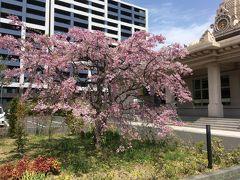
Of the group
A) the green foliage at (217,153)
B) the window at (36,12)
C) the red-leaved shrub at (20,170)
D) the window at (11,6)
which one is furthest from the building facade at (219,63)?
the window at (11,6)

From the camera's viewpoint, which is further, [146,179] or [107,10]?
[107,10]

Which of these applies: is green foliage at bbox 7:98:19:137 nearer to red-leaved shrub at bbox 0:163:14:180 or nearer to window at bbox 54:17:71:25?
red-leaved shrub at bbox 0:163:14:180

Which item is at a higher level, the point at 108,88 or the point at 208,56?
the point at 208,56

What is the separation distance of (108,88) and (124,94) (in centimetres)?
106

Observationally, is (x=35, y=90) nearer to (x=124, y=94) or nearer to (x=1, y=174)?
(x=124, y=94)

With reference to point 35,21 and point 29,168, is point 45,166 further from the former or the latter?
point 35,21

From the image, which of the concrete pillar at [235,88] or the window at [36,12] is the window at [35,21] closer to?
the window at [36,12]

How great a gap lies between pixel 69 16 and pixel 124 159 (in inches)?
2738

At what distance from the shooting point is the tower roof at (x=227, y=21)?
81.4ft

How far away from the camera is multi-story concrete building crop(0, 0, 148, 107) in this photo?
64438 millimetres

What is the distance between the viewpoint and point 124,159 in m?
9.51

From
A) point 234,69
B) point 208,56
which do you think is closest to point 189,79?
point 234,69

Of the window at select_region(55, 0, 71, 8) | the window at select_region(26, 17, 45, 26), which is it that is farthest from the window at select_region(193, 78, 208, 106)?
the window at select_region(55, 0, 71, 8)

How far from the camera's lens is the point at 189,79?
32188 mm
